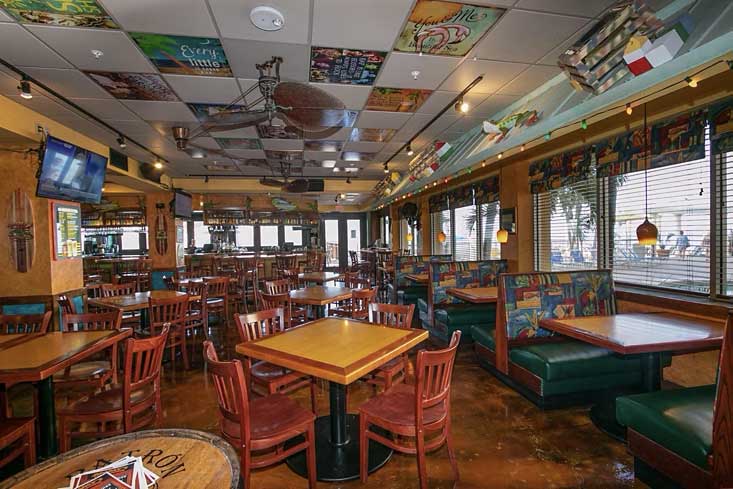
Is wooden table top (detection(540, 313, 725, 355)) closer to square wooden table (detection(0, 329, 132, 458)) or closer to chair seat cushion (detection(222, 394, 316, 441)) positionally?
chair seat cushion (detection(222, 394, 316, 441))

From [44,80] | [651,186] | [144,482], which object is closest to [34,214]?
[44,80]

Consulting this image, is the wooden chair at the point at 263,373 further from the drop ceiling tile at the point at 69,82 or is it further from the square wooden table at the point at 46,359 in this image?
the drop ceiling tile at the point at 69,82

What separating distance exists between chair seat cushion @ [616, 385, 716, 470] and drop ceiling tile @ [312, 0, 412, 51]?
120 inches

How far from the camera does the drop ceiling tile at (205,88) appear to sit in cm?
353

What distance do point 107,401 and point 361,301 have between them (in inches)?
103

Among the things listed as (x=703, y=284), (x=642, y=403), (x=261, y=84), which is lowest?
(x=642, y=403)

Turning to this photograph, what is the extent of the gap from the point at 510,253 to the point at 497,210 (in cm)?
106

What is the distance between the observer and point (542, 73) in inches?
142

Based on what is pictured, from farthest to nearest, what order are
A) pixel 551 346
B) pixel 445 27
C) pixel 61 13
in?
pixel 551 346
pixel 445 27
pixel 61 13

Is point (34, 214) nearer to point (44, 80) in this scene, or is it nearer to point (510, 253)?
point (44, 80)

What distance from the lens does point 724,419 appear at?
64.1 inches

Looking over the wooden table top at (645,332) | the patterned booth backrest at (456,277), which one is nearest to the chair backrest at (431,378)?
the wooden table top at (645,332)

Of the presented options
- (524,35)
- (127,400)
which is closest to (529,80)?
(524,35)

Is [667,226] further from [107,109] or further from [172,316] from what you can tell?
[107,109]
